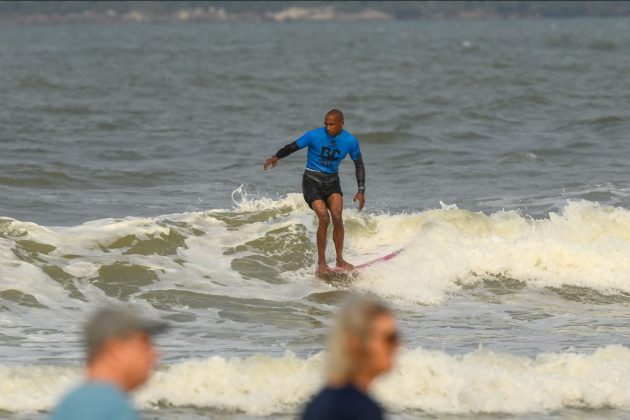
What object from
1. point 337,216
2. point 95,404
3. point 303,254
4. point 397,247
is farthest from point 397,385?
point 397,247

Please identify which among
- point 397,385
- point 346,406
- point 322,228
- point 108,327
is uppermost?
point 108,327

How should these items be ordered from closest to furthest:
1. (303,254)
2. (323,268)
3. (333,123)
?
(333,123)
(323,268)
(303,254)

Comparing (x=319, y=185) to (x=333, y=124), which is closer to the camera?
(x=333, y=124)

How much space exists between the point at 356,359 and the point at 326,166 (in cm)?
920

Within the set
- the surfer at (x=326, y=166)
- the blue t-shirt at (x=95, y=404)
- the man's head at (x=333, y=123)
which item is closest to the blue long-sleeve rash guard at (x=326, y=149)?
the surfer at (x=326, y=166)

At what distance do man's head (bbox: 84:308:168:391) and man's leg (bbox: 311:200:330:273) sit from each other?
9300 millimetres

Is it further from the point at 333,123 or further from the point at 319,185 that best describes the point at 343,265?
the point at 333,123

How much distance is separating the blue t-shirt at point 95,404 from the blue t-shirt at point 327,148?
9.24 meters

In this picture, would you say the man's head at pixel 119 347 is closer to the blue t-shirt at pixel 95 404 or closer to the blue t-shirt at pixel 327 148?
the blue t-shirt at pixel 95 404

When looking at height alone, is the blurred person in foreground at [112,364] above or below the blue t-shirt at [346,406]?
above

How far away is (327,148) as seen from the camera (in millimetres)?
13039

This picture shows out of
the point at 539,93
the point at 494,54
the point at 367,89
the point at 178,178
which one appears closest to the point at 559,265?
the point at 178,178

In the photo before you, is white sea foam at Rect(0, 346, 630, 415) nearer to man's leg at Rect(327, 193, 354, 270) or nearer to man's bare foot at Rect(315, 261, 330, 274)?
man's leg at Rect(327, 193, 354, 270)

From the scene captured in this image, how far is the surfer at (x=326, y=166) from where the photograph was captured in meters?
12.9
